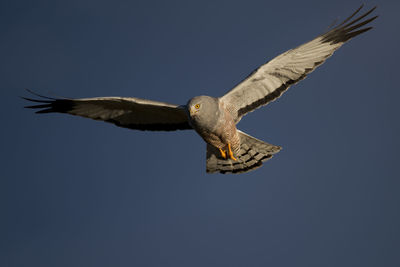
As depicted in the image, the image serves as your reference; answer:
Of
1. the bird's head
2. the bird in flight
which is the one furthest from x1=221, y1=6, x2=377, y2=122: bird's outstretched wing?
the bird's head

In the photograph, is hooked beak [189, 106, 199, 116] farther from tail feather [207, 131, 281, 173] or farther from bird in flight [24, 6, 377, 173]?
tail feather [207, 131, 281, 173]

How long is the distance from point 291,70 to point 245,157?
200cm

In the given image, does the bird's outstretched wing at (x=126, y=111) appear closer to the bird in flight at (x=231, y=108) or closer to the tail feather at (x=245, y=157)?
the bird in flight at (x=231, y=108)

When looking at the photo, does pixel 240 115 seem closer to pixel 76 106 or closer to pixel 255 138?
pixel 255 138

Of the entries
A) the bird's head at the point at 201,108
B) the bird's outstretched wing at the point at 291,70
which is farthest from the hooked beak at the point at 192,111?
the bird's outstretched wing at the point at 291,70

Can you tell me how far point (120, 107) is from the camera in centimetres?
A: 962

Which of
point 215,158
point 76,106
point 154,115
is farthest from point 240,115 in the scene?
point 76,106

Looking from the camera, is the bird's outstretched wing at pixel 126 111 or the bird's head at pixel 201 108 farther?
the bird's outstretched wing at pixel 126 111

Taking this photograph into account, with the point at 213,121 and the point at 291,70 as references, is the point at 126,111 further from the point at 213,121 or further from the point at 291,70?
the point at 291,70

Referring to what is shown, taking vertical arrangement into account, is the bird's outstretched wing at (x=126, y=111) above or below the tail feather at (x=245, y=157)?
above

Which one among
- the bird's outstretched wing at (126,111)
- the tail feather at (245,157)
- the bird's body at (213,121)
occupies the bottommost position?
the tail feather at (245,157)

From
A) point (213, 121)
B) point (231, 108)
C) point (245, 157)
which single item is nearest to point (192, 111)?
point (213, 121)

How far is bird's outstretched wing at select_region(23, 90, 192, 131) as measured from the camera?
923 centimetres

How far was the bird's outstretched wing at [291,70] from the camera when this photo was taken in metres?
9.28
